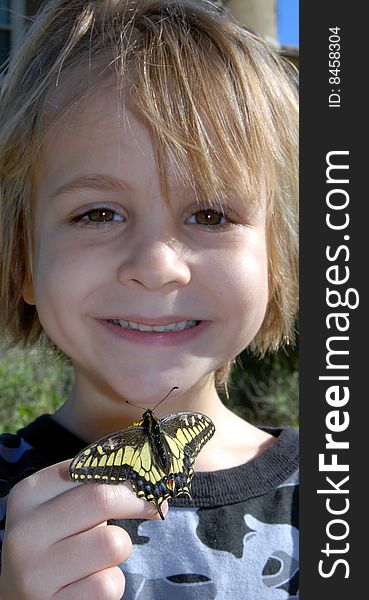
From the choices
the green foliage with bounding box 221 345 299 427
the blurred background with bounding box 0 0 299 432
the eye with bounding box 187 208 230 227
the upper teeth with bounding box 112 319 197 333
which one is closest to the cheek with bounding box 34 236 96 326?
the upper teeth with bounding box 112 319 197 333

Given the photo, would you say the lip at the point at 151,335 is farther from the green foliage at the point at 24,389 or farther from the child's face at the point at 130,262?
the green foliage at the point at 24,389

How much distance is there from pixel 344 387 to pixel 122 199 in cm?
61

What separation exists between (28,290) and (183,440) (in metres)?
0.86

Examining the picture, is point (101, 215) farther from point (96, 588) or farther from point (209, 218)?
point (96, 588)

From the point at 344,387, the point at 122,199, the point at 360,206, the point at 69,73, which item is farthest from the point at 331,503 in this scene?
the point at 69,73

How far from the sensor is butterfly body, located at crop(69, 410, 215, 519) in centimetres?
119

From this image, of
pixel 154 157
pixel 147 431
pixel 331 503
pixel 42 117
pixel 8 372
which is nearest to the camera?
pixel 147 431

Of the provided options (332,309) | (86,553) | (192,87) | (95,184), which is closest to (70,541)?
(86,553)

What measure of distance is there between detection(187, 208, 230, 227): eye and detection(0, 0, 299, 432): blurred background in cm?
169

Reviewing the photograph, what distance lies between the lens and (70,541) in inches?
50.6

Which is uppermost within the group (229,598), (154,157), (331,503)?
(154,157)

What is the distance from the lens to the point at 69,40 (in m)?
1.78

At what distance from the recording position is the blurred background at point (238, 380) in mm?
4137

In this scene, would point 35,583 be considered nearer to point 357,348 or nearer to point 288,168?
point 357,348
